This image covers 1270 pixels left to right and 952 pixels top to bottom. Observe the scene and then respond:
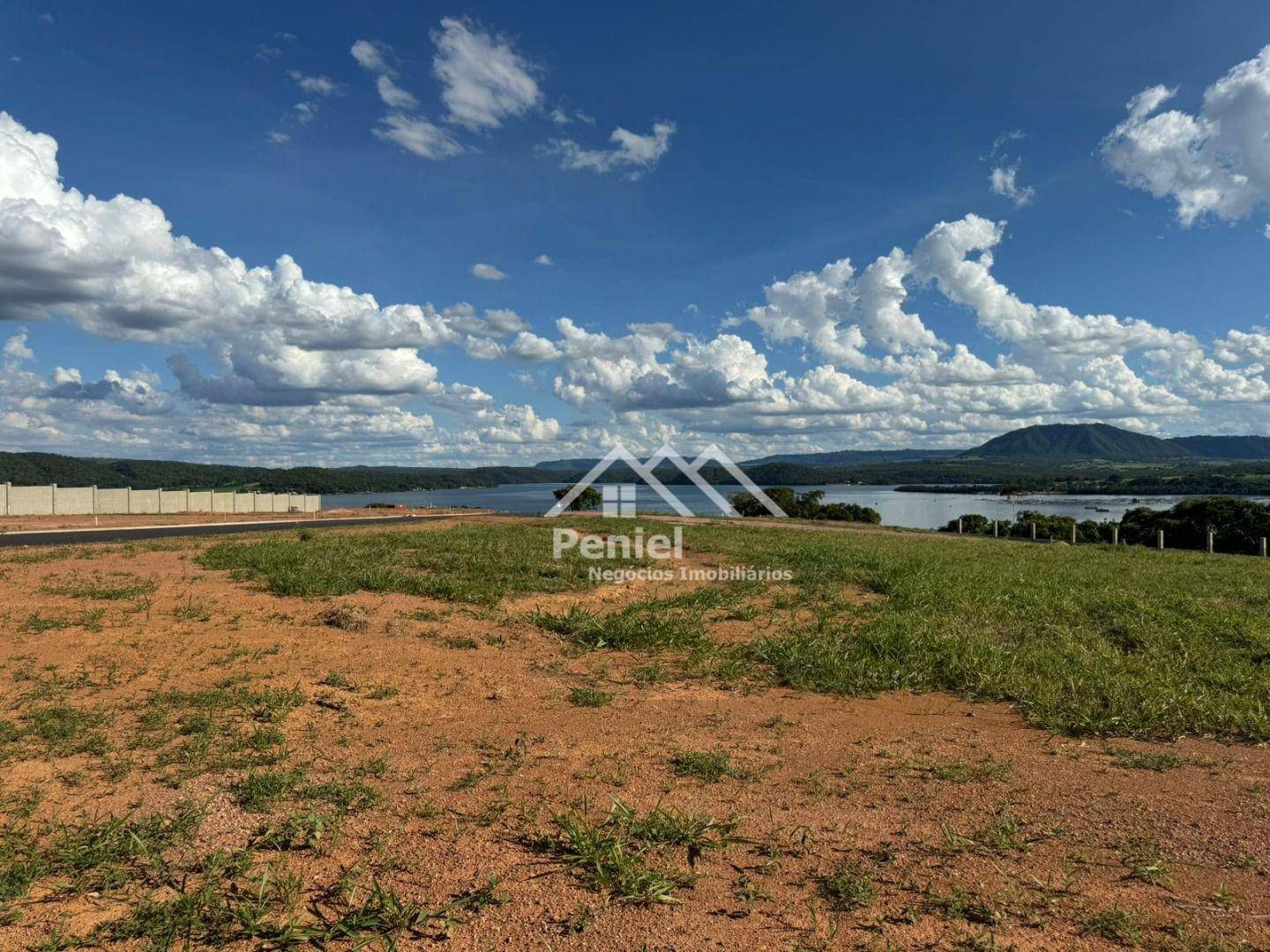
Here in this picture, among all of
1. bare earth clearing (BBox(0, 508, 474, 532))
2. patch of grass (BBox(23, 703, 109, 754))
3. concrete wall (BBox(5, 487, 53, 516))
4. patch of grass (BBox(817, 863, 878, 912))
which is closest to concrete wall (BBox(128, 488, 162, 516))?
bare earth clearing (BBox(0, 508, 474, 532))

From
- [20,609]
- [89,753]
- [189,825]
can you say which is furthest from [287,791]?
[20,609]

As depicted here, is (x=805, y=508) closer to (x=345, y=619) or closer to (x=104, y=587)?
(x=345, y=619)

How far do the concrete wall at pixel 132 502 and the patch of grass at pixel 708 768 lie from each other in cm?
3639

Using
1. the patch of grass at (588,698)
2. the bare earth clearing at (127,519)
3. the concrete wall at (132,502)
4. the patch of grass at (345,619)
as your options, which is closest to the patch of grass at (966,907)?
the patch of grass at (588,698)

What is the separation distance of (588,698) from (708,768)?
78.5 inches

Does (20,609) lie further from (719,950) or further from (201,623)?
(719,950)

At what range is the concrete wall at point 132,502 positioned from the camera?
30.8m

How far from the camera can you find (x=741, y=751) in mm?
5578

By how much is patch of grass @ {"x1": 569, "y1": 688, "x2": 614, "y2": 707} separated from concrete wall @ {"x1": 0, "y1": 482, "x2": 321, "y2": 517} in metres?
34.5

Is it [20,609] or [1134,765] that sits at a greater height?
[20,609]

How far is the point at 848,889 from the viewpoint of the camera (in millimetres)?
3559

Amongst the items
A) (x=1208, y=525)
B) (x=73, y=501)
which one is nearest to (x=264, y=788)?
(x=73, y=501)

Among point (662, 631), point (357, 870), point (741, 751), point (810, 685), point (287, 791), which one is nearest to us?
point (357, 870)

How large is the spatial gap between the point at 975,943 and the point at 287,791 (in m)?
4.14
